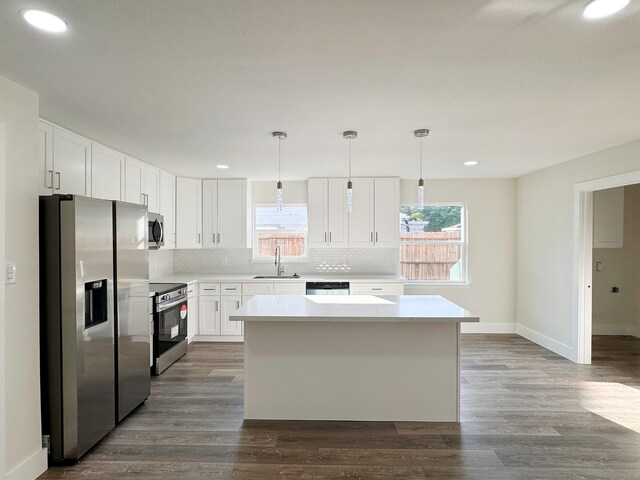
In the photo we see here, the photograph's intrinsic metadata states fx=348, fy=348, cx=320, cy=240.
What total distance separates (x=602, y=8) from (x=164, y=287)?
14.0 feet

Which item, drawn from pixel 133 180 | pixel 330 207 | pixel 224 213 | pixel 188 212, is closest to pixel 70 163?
pixel 133 180

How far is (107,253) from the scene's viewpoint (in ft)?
8.23

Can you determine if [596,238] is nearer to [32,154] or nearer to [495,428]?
[495,428]

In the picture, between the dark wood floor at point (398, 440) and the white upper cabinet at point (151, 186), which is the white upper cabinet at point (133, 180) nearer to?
the white upper cabinet at point (151, 186)

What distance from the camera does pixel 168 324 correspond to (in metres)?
3.97

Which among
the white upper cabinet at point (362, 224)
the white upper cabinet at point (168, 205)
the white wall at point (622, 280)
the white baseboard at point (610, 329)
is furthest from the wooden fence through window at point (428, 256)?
the white upper cabinet at point (168, 205)

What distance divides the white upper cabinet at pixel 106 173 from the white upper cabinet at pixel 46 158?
51 centimetres

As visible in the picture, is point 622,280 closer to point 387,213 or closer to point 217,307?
point 387,213

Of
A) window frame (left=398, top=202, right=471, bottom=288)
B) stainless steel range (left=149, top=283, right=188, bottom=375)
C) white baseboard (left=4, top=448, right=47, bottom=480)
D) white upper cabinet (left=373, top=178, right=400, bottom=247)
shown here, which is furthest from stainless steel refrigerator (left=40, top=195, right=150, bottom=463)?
window frame (left=398, top=202, right=471, bottom=288)

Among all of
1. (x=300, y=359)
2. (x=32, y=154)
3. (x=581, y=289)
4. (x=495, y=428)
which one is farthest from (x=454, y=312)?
(x=32, y=154)

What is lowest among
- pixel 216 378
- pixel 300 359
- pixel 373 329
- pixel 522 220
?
pixel 216 378

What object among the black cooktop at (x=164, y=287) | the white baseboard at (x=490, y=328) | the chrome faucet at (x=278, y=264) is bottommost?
the white baseboard at (x=490, y=328)

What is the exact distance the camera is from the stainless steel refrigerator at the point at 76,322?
2.20 metres

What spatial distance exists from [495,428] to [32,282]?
3.35 m
